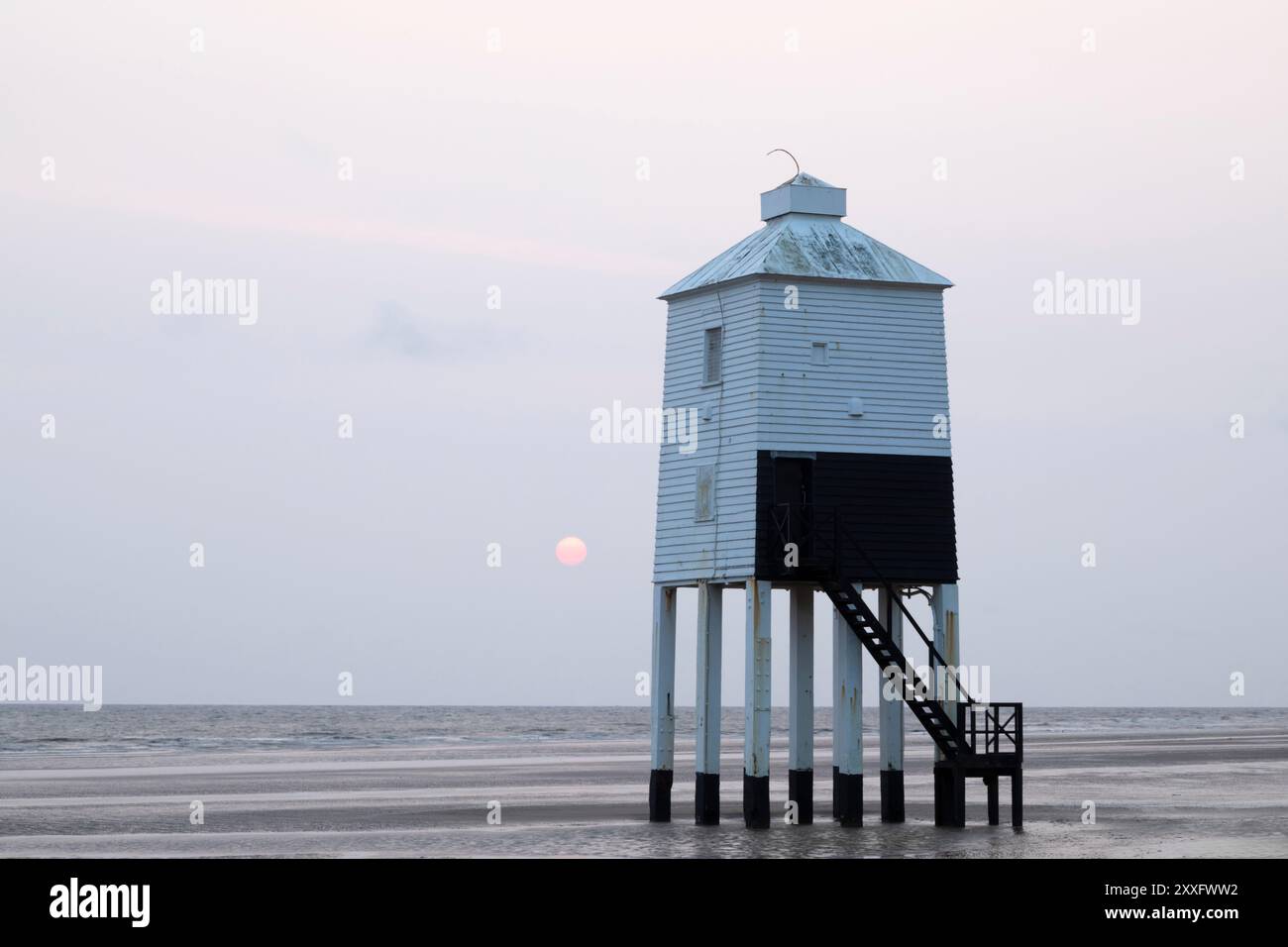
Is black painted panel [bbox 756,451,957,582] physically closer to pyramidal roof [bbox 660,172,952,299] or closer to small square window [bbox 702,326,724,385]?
small square window [bbox 702,326,724,385]

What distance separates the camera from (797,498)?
36062 mm

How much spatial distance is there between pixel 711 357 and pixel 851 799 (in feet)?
29.6

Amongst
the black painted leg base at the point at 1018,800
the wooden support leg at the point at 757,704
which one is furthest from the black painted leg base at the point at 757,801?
the black painted leg base at the point at 1018,800

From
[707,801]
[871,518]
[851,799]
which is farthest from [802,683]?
[871,518]

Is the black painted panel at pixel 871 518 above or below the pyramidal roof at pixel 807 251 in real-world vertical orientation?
below

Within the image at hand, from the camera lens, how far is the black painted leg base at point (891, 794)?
38531mm

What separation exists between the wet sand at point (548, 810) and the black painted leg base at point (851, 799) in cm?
38

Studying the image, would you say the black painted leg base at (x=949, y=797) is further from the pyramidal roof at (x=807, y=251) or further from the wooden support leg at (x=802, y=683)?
the pyramidal roof at (x=807, y=251)

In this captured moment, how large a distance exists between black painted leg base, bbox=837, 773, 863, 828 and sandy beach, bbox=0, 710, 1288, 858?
1.59ft

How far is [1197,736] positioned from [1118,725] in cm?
3662

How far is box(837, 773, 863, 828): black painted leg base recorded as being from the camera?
37656 mm

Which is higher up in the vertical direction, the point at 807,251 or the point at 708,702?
the point at 807,251

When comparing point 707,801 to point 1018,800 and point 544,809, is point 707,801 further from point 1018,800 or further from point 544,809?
point 544,809
